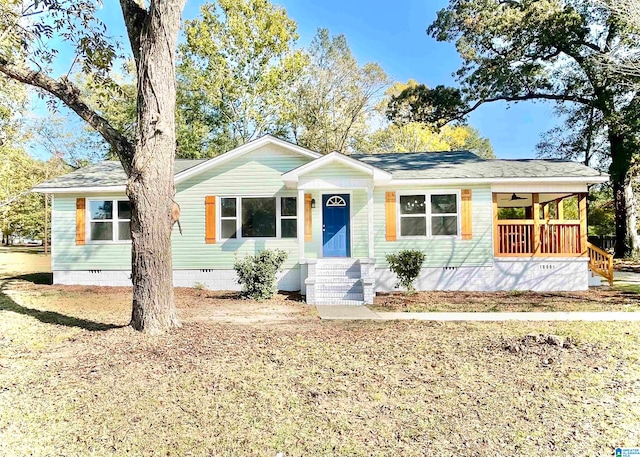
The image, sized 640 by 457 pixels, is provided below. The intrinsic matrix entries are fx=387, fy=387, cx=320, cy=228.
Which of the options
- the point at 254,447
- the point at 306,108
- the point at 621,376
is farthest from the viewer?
the point at 306,108

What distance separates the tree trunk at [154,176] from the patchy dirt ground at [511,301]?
5.33 m

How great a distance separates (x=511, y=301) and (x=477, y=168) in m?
4.60

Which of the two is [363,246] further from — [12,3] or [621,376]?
[12,3]

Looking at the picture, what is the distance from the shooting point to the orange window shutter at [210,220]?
12.6 metres

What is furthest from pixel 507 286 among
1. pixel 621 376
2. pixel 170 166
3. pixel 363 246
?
pixel 170 166

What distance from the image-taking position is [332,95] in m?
28.0

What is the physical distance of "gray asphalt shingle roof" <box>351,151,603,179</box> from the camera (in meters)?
12.0

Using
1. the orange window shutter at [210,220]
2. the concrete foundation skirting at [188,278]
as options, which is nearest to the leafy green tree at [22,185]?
the concrete foundation skirting at [188,278]

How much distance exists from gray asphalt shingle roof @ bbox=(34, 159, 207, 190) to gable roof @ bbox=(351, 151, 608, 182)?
682 cm

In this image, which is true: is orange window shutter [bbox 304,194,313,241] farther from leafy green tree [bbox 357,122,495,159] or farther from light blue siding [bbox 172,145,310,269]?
leafy green tree [bbox 357,122,495,159]

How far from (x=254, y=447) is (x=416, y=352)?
2.98 m

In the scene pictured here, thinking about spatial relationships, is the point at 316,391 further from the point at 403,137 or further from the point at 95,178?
the point at 403,137

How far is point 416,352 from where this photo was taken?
5402mm

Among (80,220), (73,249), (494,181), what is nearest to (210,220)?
(80,220)
